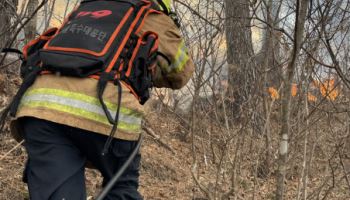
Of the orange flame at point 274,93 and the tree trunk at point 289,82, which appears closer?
the tree trunk at point 289,82

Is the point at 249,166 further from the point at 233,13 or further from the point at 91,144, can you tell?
the point at 91,144

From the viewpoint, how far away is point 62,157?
2.28 meters

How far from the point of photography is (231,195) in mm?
4523

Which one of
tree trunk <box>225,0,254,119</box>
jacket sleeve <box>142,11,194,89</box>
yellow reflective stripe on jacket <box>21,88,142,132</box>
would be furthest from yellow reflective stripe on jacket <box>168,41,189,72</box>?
tree trunk <box>225,0,254,119</box>

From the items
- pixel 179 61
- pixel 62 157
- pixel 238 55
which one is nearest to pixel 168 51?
pixel 179 61

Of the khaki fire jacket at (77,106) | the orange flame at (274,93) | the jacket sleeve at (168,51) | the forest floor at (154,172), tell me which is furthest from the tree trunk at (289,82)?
the forest floor at (154,172)

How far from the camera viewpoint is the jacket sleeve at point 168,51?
2545 millimetres

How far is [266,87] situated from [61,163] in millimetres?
2946

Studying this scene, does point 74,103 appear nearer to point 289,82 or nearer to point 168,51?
point 168,51

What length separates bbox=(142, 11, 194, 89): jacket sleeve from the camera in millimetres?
2545

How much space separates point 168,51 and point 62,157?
2.27 ft

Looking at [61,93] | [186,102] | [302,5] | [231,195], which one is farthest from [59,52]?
[186,102]

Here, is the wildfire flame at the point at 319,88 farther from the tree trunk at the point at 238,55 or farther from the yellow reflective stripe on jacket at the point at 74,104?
the yellow reflective stripe on jacket at the point at 74,104

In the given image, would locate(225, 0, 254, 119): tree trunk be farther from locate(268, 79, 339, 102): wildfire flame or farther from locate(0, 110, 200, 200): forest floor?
locate(0, 110, 200, 200): forest floor
